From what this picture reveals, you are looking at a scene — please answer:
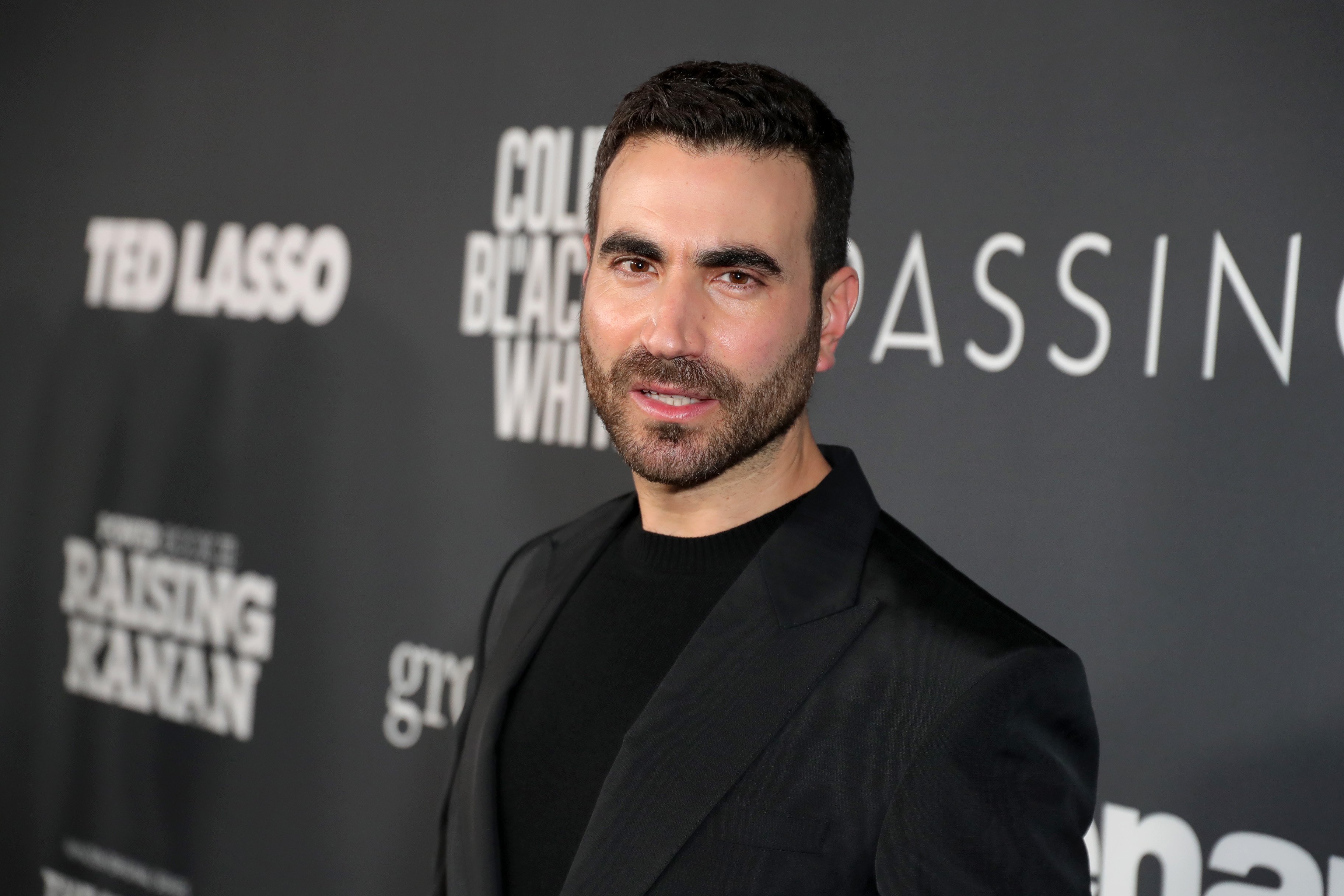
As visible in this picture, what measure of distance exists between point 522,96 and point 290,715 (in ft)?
5.50

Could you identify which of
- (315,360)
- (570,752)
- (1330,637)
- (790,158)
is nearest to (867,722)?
(570,752)

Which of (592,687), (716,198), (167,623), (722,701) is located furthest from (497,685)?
(167,623)

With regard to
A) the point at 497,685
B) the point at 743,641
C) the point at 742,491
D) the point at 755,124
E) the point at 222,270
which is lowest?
the point at 497,685

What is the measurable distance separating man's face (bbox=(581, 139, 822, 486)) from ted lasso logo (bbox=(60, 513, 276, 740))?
220 centimetres

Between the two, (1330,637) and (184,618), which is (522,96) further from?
(1330,637)

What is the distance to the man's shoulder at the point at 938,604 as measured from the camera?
1098mm

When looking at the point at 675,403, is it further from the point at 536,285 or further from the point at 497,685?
the point at 536,285

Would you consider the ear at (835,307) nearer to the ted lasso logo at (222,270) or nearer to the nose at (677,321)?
the nose at (677,321)

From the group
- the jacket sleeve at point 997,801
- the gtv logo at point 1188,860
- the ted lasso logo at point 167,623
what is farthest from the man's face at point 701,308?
the ted lasso logo at point 167,623

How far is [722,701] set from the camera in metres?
1.19

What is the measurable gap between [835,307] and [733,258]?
200mm

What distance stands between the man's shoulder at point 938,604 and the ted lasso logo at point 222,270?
2.17 metres

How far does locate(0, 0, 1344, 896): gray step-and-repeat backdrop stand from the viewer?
187cm

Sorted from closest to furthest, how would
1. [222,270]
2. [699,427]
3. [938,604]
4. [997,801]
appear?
[997,801] < [938,604] < [699,427] < [222,270]
